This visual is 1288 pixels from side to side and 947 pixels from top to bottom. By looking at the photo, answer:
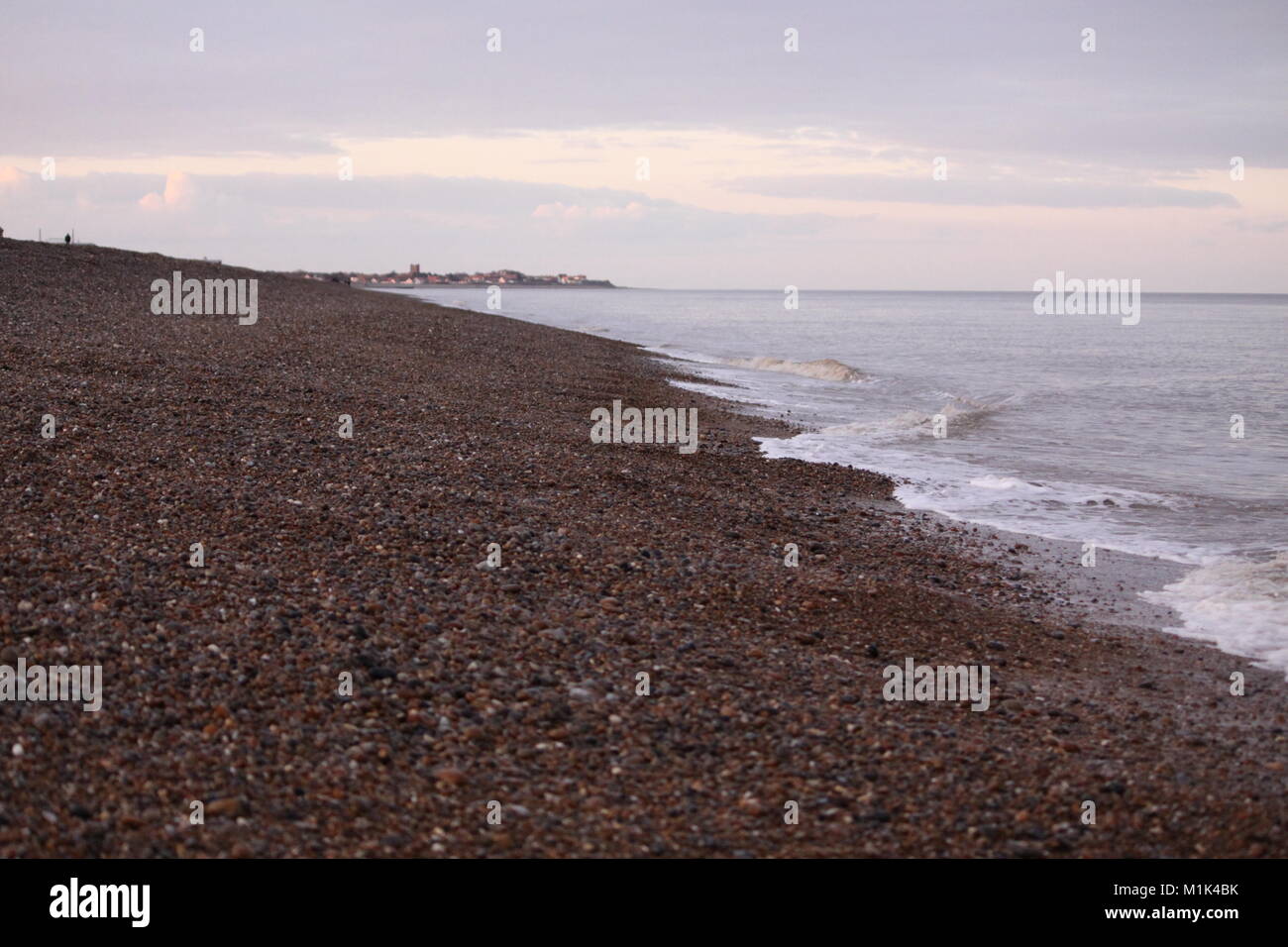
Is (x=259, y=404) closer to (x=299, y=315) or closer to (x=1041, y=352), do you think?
(x=299, y=315)

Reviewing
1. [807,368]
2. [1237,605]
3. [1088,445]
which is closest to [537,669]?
[1237,605]

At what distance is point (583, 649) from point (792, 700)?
5.78 ft

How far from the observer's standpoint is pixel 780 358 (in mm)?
51344

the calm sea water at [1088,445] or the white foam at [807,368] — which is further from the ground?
the white foam at [807,368]

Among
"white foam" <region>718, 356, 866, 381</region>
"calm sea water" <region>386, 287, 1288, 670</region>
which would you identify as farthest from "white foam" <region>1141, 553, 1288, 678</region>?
"white foam" <region>718, 356, 866, 381</region>

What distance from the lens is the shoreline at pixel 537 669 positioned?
595cm

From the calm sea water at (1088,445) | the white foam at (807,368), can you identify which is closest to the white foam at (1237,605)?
the calm sea water at (1088,445)

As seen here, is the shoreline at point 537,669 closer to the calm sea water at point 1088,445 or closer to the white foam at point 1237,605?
the white foam at point 1237,605

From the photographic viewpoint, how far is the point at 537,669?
25.9ft

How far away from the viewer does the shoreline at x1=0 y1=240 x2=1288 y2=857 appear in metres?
5.95

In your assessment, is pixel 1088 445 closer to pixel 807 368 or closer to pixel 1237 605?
pixel 1237 605

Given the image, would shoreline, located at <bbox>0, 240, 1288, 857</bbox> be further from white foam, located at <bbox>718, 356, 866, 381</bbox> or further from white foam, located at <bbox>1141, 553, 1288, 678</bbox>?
white foam, located at <bbox>718, 356, 866, 381</bbox>
